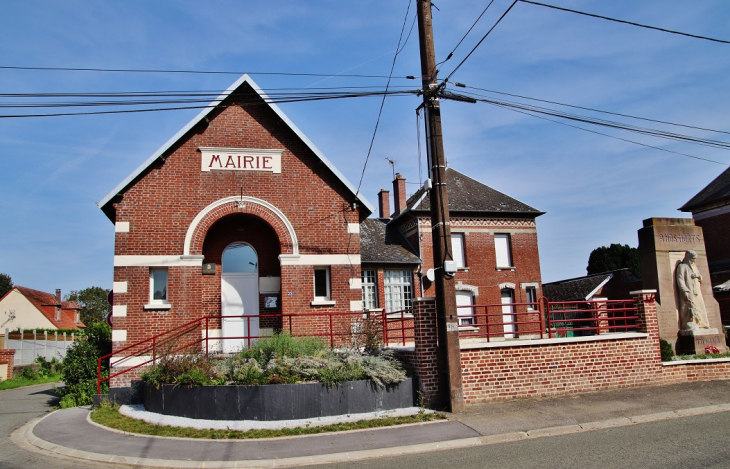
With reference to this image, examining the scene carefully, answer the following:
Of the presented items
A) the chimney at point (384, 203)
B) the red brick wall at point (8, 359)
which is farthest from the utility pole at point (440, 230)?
the red brick wall at point (8, 359)

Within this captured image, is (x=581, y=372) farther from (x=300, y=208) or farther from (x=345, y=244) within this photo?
(x=300, y=208)

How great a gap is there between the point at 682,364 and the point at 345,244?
9360 millimetres

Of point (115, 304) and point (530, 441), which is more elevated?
point (115, 304)

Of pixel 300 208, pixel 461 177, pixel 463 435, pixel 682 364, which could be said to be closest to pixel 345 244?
pixel 300 208

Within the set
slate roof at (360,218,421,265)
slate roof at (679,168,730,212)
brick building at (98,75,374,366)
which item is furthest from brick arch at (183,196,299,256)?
slate roof at (679,168,730,212)

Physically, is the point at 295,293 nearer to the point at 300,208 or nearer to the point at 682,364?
the point at 300,208

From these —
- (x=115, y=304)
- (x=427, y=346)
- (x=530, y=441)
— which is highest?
(x=115, y=304)

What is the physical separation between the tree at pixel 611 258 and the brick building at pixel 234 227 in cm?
3091

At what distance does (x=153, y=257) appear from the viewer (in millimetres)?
15055

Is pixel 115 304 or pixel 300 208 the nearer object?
pixel 115 304

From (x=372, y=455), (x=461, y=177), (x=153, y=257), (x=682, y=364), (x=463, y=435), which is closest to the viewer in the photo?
(x=372, y=455)

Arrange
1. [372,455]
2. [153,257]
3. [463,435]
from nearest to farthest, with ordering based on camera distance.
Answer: [372,455] < [463,435] < [153,257]

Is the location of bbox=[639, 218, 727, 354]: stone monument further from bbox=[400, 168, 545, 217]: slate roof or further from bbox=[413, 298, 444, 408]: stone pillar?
bbox=[400, 168, 545, 217]: slate roof

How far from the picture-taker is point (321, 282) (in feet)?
54.0
